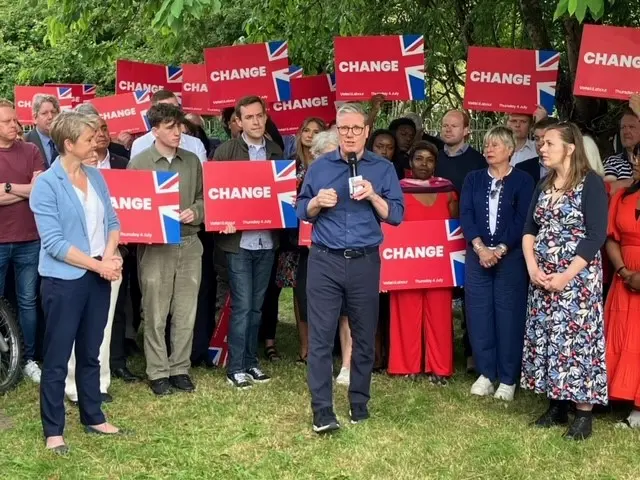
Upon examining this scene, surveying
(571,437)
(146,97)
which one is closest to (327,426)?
(571,437)

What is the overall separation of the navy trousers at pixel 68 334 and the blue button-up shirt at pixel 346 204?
52.9 inches

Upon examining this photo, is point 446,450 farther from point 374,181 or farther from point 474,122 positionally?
point 474,122

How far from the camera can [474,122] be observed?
14305mm

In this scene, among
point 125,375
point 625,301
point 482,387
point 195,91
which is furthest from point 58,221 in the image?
point 195,91

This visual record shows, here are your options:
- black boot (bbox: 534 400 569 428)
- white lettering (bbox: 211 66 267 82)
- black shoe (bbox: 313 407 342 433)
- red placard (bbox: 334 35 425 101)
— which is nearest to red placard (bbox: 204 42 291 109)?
white lettering (bbox: 211 66 267 82)

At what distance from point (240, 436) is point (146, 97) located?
433 cm

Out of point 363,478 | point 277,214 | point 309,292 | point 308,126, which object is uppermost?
point 308,126

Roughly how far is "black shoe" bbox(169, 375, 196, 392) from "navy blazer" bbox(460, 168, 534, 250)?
2334 mm

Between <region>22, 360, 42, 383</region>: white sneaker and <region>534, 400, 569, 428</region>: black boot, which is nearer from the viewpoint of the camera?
<region>534, 400, 569, 428</region>: black boot

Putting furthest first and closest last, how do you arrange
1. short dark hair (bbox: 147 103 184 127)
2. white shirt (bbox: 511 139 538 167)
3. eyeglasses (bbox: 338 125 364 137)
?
white shirt (bbox: 511 139 538 167), short dark hair (bbox: 147 103 184 127), eyeglasses (bbox: 338 125 364 137)

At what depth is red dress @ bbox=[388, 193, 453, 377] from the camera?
6.86 m

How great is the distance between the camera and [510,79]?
7.53m

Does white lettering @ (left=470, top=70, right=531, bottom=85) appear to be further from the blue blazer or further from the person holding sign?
the blue blazer

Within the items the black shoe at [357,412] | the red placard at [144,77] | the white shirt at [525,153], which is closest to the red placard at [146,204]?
the black shoe at [357,412]
